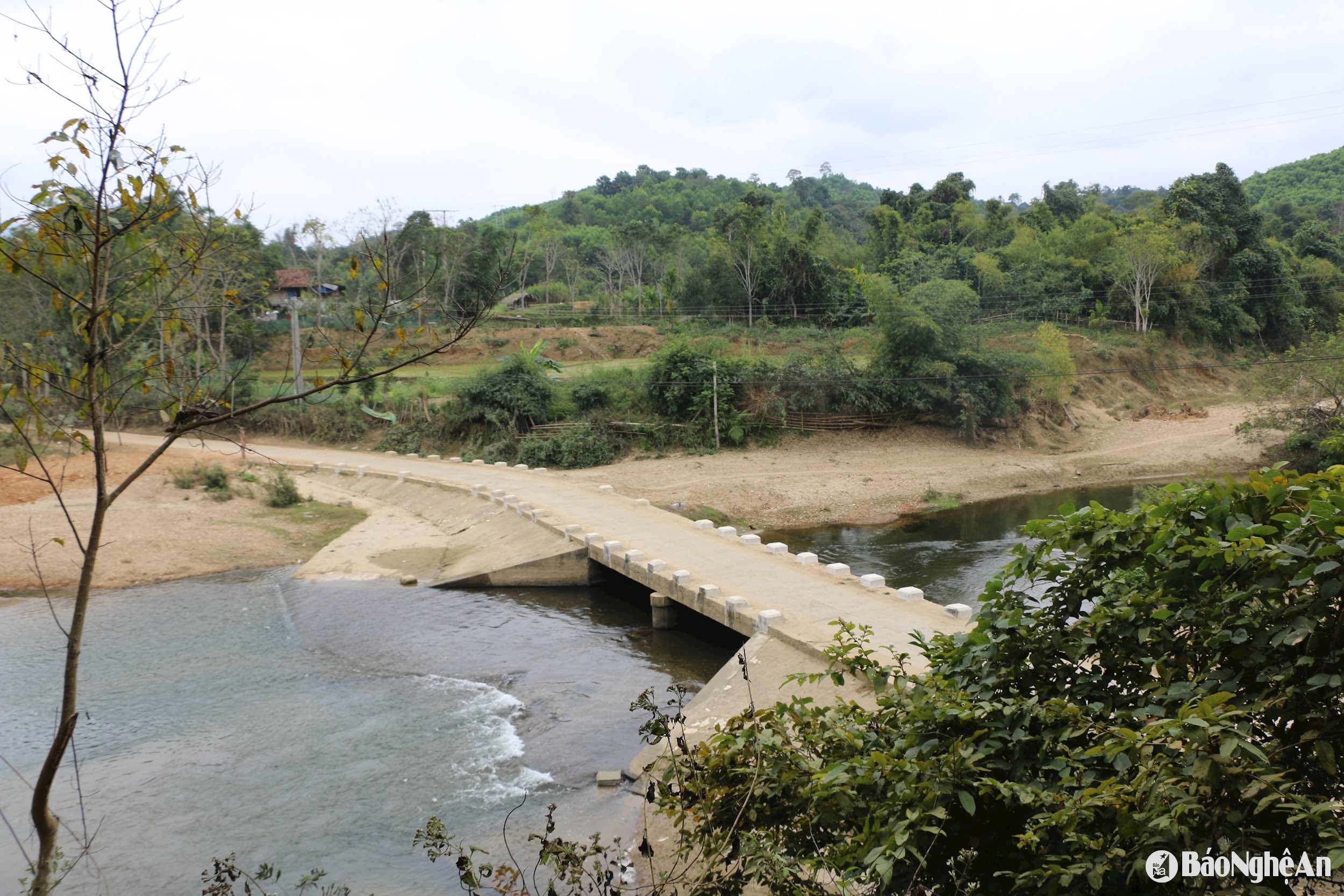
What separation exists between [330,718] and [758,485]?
15.0 m

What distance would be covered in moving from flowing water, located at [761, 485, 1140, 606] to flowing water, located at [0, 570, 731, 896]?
18.2 feet

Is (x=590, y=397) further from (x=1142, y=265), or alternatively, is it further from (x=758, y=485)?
(x=1142, y=265)

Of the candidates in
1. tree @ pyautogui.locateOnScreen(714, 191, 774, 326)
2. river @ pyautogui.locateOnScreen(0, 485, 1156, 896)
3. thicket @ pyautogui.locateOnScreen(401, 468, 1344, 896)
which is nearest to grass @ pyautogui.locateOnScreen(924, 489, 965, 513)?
river @ pyautogui.locateOnScreen(0, 485, 1156, 896)

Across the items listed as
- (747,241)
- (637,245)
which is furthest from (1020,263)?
(637,245)

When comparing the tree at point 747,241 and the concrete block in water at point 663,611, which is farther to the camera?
the tree at point 747,241

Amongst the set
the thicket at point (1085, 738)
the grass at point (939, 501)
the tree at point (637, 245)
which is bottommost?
the grass at point (939, 501)

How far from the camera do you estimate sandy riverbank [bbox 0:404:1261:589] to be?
58.5ft

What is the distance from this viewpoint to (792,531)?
835 inches

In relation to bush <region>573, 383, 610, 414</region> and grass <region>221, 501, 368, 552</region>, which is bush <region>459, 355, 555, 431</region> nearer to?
bush <region>573, 383, 610, 414</region>

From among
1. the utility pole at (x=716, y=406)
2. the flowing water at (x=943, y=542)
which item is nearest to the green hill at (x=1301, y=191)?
the flowing water at (x=943, y=542)

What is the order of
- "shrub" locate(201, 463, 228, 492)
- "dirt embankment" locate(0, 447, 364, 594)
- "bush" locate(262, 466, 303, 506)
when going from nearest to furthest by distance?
"dirt embankment" locate(0, 447, 364, 594)
"bush" locate(262, 466, 303, 506)
"shrub" locate(201, 463, 228, 492)

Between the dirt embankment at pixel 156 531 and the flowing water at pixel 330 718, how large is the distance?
3.92ft

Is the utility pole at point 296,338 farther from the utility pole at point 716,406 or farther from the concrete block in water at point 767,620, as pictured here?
the concrete block in water at point 767,620

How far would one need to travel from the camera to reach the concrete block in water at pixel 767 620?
10.6 meters
